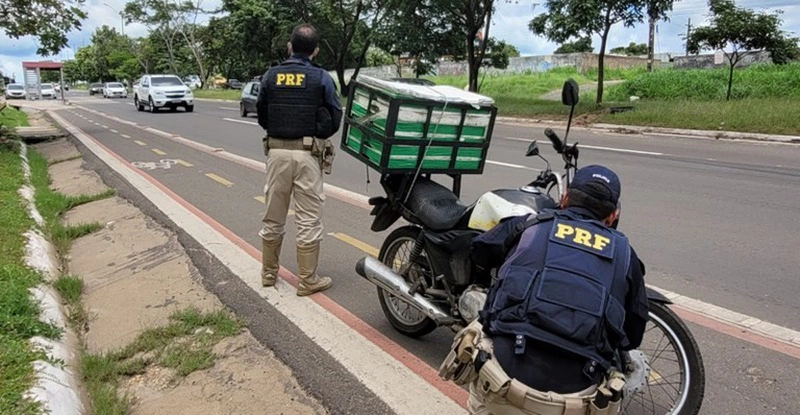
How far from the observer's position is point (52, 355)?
142 inches

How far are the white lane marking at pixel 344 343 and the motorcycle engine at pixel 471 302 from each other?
0.47 m

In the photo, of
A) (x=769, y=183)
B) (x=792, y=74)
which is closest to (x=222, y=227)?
(x=769, y=183)

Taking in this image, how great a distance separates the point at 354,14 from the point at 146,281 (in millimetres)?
33548

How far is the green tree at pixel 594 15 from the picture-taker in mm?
18891

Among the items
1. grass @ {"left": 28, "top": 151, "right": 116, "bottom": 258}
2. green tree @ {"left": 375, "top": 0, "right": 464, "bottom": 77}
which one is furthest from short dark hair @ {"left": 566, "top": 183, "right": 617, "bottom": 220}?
green tree @ {"left": 375, "top": 0, "right": 464, "bottom": 77}

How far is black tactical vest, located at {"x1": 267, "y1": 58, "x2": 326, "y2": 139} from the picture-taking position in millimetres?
4395

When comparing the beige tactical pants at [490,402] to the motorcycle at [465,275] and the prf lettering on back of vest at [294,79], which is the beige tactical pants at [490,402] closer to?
the motorcycle at [465,275]

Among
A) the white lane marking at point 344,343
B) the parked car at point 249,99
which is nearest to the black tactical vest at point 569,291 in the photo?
the white lane marking at point 344,343

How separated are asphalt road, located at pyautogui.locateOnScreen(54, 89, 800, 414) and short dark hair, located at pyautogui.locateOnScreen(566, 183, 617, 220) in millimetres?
1529

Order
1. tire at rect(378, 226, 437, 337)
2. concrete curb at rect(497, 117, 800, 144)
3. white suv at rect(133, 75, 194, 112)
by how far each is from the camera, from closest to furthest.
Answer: tire at rect(378, 226, 437, 337) < concrete curb at rect(497, 117, 800, 144) < white suv at rect(133, 75, 194, 112)

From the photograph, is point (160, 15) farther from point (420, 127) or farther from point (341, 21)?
point (420, 127)

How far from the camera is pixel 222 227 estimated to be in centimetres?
678

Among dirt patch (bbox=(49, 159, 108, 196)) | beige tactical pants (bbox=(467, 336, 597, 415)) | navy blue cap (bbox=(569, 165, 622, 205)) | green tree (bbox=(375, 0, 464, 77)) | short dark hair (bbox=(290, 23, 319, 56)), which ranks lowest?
dirt patch (bbox=(49, 159, 108, 196))

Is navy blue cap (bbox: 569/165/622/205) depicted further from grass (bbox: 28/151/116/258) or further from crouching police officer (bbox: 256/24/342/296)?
grass (bbox: 28/151/116/258)
